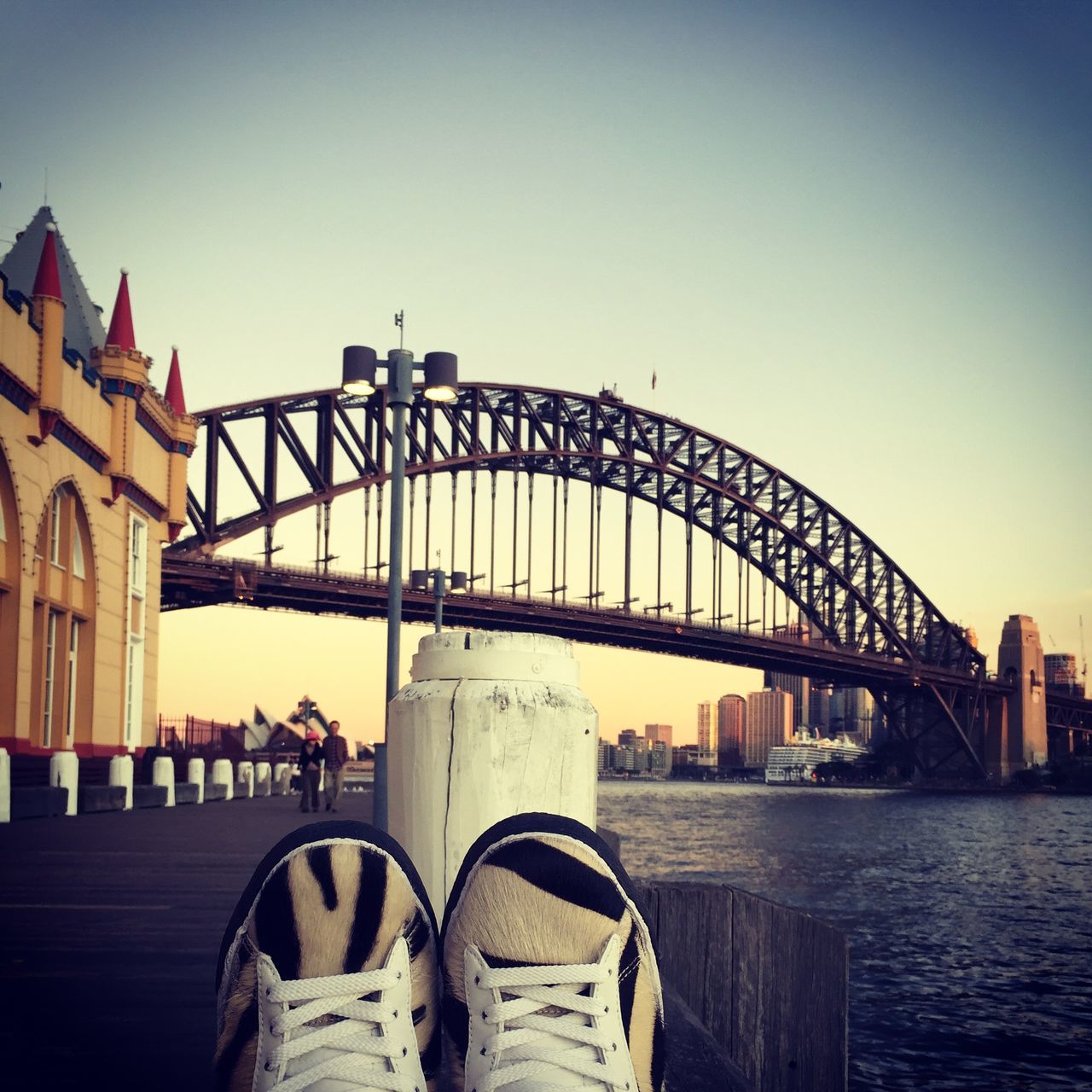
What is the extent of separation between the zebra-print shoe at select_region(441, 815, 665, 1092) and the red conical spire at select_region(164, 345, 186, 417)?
76.3 ft

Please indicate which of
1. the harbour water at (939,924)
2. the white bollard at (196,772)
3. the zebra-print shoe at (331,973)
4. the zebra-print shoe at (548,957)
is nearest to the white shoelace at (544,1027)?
the zebra-print shoe at (548,957)

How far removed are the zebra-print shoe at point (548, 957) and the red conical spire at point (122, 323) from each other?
1992 centimetres

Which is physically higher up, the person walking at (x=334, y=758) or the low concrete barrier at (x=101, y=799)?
the person walking at (x=334, y=758)

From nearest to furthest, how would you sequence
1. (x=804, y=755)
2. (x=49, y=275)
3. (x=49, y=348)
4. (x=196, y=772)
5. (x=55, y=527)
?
(x=49, y=348) → (x=49, y=275) → (x=55, y=527) → (x=196, y=772) → (x=804, y=755)

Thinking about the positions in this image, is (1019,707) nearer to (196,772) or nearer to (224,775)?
(224,775)

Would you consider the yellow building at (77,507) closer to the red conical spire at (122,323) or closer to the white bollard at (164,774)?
the red conical spire at (122,323)

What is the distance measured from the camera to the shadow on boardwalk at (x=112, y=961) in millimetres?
2271

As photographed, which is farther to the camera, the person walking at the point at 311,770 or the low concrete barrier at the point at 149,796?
the low concrete barrier at the point at 149,796

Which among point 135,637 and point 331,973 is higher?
point 135,637

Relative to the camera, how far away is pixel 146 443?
69.8ft

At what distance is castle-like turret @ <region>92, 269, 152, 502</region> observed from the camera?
1934 cm

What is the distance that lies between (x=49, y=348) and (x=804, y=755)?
146 meters

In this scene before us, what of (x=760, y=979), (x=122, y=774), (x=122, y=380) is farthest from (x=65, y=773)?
(x=760, y=979)

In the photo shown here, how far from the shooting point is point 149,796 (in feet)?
54.4
